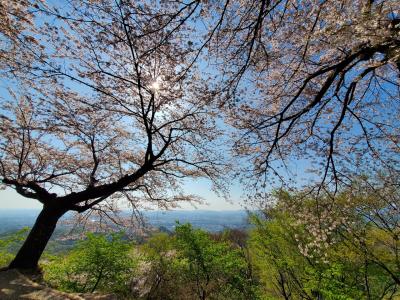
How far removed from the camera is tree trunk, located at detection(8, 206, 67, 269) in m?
7.30

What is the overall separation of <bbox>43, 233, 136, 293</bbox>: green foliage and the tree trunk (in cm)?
222

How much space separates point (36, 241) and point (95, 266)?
2973 mm

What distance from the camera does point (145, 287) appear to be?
1470 centimetres

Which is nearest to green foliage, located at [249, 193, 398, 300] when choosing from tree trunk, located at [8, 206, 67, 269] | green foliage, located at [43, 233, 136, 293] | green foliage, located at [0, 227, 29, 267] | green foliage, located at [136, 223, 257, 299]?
green foliage, located at [136, 223, 257, 299]

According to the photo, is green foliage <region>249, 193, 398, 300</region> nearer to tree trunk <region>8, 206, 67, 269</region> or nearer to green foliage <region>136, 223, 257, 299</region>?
green foliage <region>136, 223, 257, 299</region>

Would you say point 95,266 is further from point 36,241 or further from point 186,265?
point 186,265

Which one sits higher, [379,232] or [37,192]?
[37,192]

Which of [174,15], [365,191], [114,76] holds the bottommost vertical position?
[365,191]

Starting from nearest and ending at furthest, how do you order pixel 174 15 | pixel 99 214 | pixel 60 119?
pixel 174 15 < pixel 60 119 < pixel 99 214

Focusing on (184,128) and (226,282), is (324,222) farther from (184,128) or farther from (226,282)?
(226,282)

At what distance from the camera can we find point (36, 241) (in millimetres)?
7535

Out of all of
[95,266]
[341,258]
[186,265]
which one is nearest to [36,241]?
[95,266]

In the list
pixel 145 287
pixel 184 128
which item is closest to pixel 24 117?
pixel 184 128

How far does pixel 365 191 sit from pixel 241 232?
110 ft
